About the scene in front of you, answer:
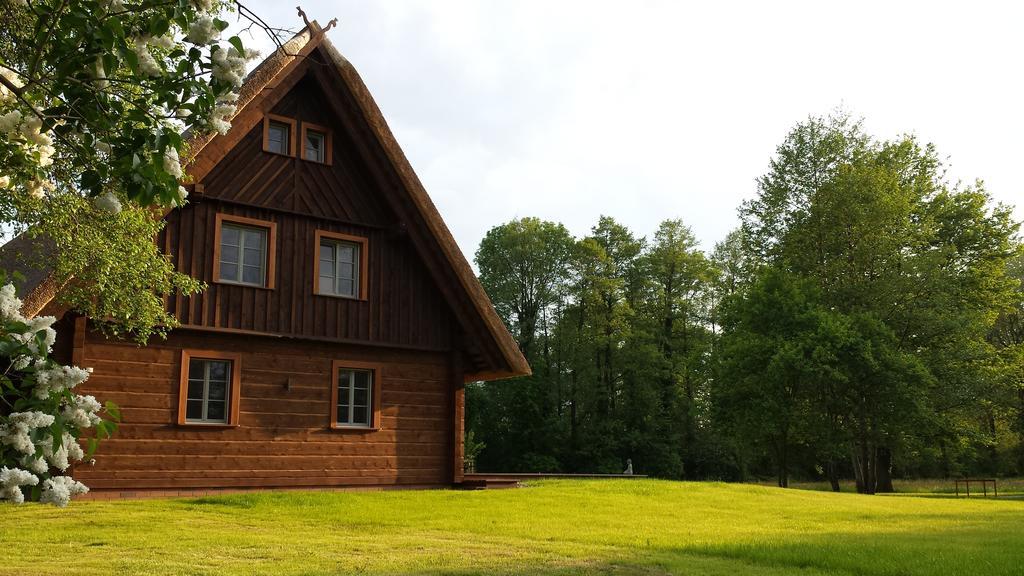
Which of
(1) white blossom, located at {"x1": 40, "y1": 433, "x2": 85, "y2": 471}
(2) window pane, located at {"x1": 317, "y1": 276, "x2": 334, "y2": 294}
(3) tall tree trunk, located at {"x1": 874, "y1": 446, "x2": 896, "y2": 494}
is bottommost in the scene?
(3) tall tree trunk, located at {"x1": 874, "y1": 446, "x2": 896, "y2": 494}

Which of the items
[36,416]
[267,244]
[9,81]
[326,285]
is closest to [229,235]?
[267,244]

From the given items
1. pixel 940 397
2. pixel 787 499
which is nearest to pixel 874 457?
pixel 940 397

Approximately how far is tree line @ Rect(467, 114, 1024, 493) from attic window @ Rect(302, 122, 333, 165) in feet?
60.1

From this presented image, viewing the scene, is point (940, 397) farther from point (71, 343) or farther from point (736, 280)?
point (71, 343)

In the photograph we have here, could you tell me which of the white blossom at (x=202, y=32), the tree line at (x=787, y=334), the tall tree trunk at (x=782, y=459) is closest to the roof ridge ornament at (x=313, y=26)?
the white blossom at (x=202, y=32)

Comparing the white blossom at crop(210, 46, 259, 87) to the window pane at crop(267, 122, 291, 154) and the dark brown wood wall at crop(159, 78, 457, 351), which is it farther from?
the window pane at crop(267, 122, 291, 154)

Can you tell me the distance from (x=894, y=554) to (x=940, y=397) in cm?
2341

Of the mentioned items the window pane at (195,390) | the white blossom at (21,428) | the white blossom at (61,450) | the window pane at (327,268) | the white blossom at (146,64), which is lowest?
the white blossom at (61,450)

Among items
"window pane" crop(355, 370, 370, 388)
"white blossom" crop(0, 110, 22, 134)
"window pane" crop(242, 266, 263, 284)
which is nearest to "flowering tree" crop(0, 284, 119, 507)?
"white blossom" crop(0, 110, 22, 134)

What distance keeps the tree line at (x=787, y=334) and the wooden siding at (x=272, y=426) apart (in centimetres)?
1594

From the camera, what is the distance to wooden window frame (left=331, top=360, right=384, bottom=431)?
17.3 meters

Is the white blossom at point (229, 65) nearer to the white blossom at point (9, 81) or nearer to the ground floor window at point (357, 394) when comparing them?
the white blossom at point (9, 81)

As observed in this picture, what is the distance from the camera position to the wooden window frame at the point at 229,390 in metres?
15.7

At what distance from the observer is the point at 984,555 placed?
9750 millimetres
